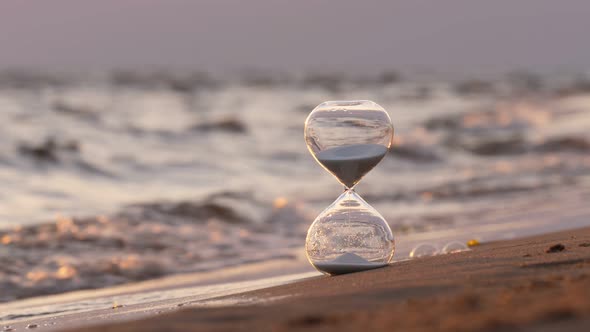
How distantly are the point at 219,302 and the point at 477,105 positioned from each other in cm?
2753

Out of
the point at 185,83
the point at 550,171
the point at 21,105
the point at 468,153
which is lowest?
the point at 550,171

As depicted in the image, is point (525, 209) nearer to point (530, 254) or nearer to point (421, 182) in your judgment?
point (421, 182)

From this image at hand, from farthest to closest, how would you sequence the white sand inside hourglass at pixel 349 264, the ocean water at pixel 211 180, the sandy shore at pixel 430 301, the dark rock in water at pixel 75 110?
the dark rock in water at pixel 75 110 < the ocean water at pixel 211 180 < the white sand inside hourglass at pixel 349 264 < the sandy shore at pixel 430 301

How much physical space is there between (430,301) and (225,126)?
59.8 ft

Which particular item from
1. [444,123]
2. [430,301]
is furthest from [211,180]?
[444,123]

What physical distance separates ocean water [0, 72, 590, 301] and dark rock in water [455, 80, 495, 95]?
9.40 meters

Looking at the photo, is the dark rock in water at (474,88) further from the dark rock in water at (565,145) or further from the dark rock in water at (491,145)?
the dark rock in water at (565,145)

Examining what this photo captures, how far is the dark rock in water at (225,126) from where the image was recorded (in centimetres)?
2073

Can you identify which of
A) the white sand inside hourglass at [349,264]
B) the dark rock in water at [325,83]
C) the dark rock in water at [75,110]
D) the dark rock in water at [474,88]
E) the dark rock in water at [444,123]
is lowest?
the white sand inside hourglass at [349,264]

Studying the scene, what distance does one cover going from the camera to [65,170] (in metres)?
13.4

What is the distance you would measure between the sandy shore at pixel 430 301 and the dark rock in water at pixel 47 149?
10.5 metres

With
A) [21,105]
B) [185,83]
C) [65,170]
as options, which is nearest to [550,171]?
[65,170]

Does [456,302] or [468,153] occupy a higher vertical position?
[468,153]

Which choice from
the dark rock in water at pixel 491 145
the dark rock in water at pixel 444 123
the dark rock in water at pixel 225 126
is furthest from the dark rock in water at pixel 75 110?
the dark rock in water at pixel 491 145
